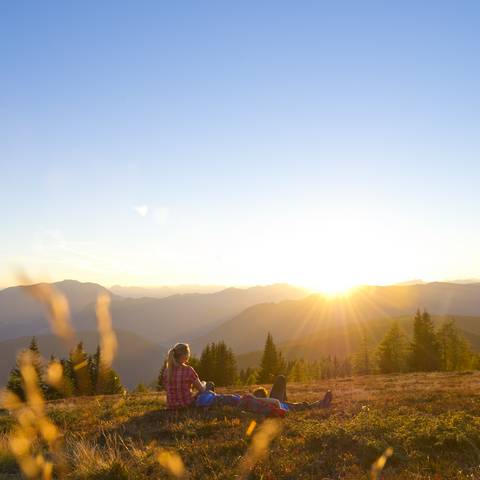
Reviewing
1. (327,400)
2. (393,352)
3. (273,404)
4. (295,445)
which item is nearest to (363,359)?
(393,352)

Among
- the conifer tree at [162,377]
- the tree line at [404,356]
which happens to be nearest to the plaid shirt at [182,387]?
the conifer tree at [162,377]

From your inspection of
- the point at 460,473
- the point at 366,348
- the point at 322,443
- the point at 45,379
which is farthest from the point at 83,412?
the point at 366,348

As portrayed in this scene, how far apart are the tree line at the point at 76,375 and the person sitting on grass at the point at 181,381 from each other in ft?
157

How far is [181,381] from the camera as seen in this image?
44.2 ft

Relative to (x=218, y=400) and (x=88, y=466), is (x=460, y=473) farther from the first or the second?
(x=218, y=400)

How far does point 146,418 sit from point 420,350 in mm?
60036

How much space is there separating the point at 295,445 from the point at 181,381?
558 centimetres

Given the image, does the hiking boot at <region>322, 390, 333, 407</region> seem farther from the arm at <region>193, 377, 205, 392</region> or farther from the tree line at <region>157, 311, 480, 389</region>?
the tree line at <region>157, 311, 480, 389</region>

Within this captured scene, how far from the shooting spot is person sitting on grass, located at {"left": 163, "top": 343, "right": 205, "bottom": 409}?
43.6 feet

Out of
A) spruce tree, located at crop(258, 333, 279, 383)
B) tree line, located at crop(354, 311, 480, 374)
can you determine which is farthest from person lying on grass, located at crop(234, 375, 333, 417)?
spruce tree, located at crop(258, 333, 279, 383)

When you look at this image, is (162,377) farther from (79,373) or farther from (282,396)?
(79,373)

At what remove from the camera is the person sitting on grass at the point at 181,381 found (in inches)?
523

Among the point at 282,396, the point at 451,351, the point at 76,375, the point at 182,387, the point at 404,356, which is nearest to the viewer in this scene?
the point at 182,387

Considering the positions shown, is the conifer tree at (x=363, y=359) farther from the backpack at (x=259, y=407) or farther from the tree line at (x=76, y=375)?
the backpack at (x=259, y=407)
